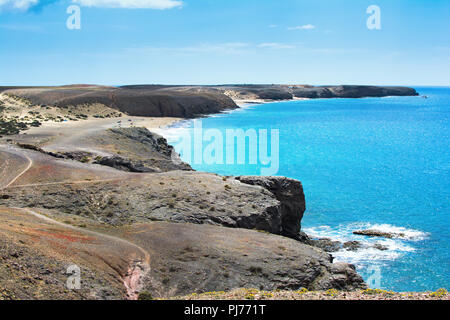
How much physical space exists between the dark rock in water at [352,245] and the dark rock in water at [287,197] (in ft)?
13.6

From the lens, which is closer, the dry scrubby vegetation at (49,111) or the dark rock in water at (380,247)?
the dark rock in water at (380,247)

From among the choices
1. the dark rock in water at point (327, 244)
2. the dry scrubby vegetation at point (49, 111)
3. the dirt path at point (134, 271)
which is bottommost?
the dark rock in water at point (327, 244)

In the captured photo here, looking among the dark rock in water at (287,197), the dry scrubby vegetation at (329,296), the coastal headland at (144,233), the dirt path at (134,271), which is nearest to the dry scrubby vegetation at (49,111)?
the coastal headland at (144,233)

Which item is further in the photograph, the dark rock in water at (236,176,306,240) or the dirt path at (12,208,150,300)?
the dark rock in water at (236,176,306,240)

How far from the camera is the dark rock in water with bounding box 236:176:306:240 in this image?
38.2 m

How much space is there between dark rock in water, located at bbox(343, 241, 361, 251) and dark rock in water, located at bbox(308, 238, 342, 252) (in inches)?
19.5

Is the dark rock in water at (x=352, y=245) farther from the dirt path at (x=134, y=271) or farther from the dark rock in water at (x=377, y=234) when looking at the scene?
the dirt path at (x=134, y=271)

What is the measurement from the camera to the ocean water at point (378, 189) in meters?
34.0

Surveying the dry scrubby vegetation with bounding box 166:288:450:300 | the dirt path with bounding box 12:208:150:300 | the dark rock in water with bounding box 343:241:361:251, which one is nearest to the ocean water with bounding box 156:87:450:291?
the dark rock in water with bounding box 343:241:361:251

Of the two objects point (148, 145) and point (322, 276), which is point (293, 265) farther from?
point (148, 145)

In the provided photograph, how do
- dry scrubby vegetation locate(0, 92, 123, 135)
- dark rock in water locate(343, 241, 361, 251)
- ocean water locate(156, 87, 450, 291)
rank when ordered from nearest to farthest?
ocean water locate(156, 87, 450, 291)
dark rock in water locate(343, 241, 361, 251)
dry scrubby vegetation locate(0, 92, 123, 135)

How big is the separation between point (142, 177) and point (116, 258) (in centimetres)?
1568

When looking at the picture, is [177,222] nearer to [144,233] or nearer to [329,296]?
[144,233]

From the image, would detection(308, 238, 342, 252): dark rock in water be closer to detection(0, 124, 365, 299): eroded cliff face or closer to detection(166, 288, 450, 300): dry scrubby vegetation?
detection(0, 124, 365, 299): eroded cliff face
